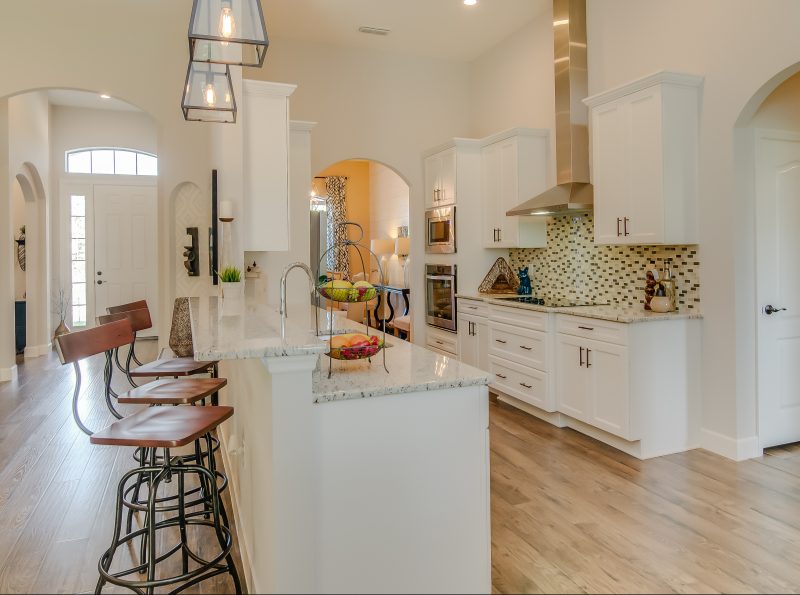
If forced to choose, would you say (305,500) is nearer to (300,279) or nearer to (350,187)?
(300,279)

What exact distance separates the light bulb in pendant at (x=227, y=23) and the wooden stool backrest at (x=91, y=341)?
1.29 meters

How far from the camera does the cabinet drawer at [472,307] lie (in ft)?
16.8

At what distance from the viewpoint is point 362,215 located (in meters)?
10.9

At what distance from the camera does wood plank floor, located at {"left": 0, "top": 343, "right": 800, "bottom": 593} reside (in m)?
2.23

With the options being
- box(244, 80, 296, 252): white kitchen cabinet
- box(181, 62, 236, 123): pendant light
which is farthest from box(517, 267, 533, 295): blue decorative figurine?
box(181, 62, 236, 123): pendant light

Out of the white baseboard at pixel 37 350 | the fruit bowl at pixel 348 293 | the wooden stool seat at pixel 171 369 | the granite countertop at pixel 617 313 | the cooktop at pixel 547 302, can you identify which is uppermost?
the fruit bowl at pixel 348 293

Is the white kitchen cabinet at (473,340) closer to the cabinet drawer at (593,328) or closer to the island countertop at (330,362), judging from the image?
the cabinet drawer at (593,328)

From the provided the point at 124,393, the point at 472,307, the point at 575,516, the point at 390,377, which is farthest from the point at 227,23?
the point at 472,307

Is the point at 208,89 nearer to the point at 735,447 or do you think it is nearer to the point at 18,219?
the point at 735,447

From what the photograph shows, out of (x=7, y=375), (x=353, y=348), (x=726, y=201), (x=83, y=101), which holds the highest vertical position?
(x=83, y=101)

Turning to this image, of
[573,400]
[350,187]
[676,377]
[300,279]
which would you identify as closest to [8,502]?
[300,279]

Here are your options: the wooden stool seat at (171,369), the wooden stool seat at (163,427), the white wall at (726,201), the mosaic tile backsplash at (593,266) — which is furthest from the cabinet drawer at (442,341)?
the wooden stool seat at (163,427)

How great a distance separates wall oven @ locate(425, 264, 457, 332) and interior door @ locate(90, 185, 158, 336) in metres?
5.04

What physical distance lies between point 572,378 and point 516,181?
6.69 feet
